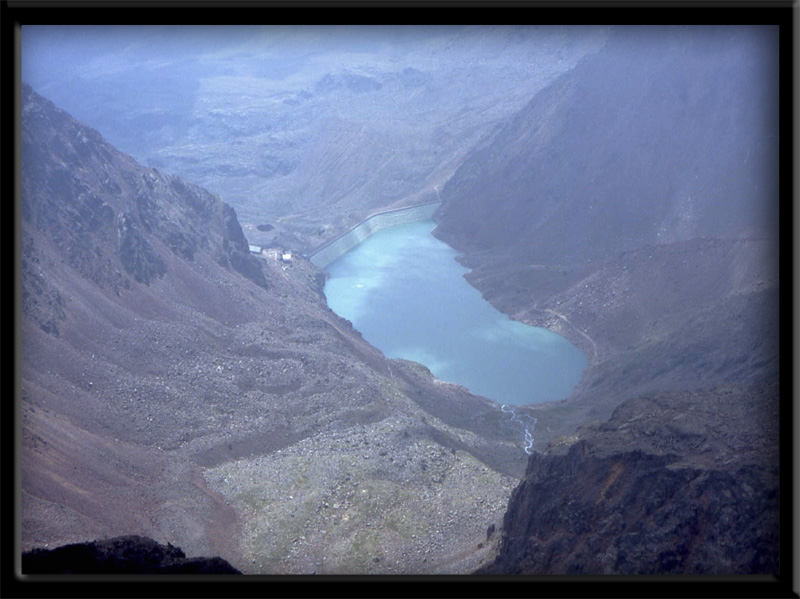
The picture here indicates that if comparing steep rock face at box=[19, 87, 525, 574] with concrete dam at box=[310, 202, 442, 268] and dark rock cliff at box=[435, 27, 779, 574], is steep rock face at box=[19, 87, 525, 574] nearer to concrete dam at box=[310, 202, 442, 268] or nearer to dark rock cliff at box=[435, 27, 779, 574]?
dark rock cliff at box=[435, 27, 779, 574]

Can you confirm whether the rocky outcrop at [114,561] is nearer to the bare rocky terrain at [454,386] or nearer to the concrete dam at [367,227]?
the bare rocky terrain at [454,386]

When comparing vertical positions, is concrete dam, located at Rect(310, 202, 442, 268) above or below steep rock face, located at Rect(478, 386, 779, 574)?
above

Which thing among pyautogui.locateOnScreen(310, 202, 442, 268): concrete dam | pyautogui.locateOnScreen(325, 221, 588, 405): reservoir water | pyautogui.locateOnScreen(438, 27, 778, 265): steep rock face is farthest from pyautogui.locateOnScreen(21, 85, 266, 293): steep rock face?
pyautogui.locateOnScreen(438, 27, 778, 265): steep rock face

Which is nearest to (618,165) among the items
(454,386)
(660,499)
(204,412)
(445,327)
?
(445,327)

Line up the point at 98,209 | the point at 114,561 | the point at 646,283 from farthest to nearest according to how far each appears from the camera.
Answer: the point at 646,283
the point at 98,209
the point at 114,561

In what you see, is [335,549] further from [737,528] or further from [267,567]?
[737,528]

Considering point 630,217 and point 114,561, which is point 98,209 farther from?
point 630,217
